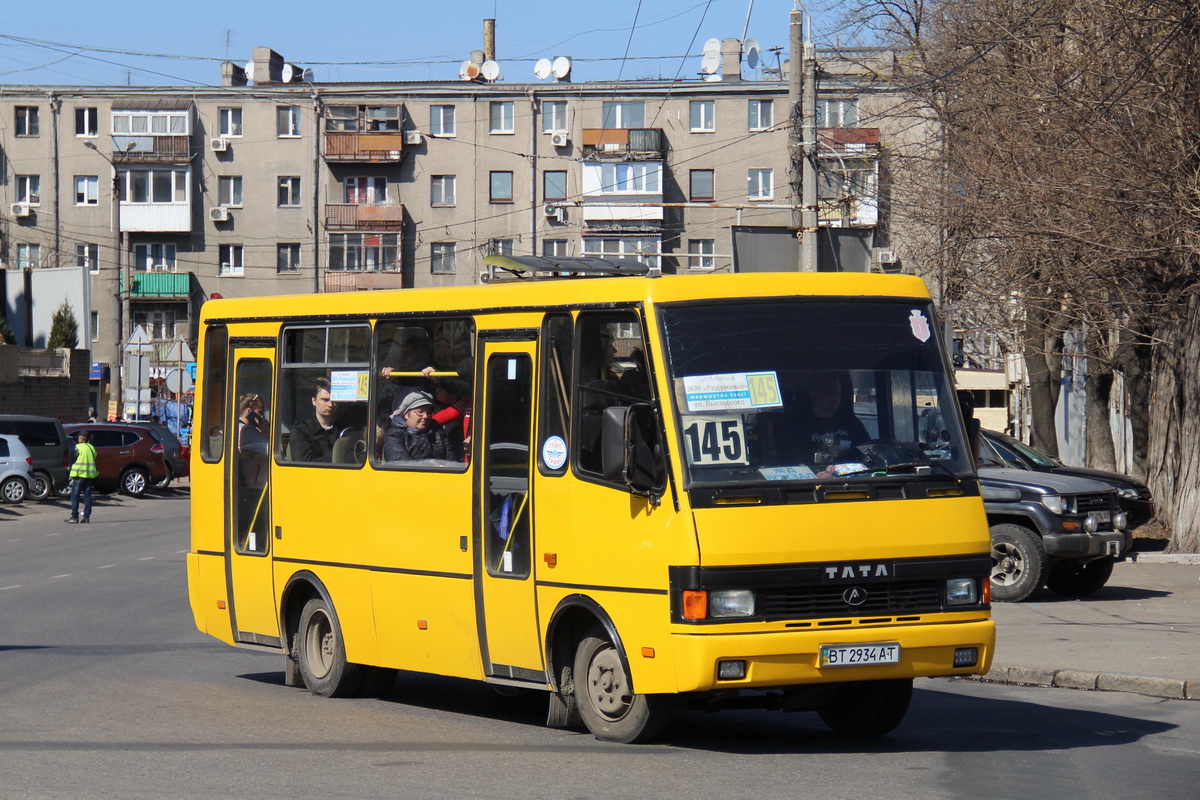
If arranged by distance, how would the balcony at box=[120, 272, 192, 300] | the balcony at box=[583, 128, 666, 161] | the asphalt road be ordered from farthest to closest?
1. the balcony at box=[120, 272, 192, 300]
2. the balcony at box=[583, 128, 666, 161]
3. the asphalt road

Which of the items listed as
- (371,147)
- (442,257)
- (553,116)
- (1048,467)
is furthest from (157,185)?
(1048,467)

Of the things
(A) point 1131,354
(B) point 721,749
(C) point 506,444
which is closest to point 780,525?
(B) point 721,749

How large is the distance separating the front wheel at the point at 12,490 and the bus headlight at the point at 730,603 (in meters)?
31.4

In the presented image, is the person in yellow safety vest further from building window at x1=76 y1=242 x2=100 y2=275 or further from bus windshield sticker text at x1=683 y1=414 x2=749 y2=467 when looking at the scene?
building window at x1=76 y1=242 x2=100 y2=275

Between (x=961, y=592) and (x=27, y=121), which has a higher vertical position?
(x=27, y=121)

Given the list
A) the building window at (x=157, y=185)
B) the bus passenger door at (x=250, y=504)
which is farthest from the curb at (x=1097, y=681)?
the building window at (x=157, y=185)

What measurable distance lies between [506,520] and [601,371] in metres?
1.14

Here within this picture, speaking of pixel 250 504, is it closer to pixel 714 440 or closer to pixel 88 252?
pixel 714 440

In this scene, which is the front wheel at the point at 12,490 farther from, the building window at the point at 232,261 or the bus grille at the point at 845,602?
the building window at the point at 232,261

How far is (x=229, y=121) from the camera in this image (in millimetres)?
71688

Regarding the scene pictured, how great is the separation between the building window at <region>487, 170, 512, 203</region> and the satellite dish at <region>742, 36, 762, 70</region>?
34758 millimetres

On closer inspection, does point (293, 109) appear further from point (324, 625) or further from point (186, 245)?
point (324, 625)

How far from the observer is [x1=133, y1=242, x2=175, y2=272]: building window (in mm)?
72500

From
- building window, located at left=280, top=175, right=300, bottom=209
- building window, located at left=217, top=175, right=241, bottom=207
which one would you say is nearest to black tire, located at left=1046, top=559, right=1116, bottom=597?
building window, located at left=280, top=175, right=300, bottom=209
